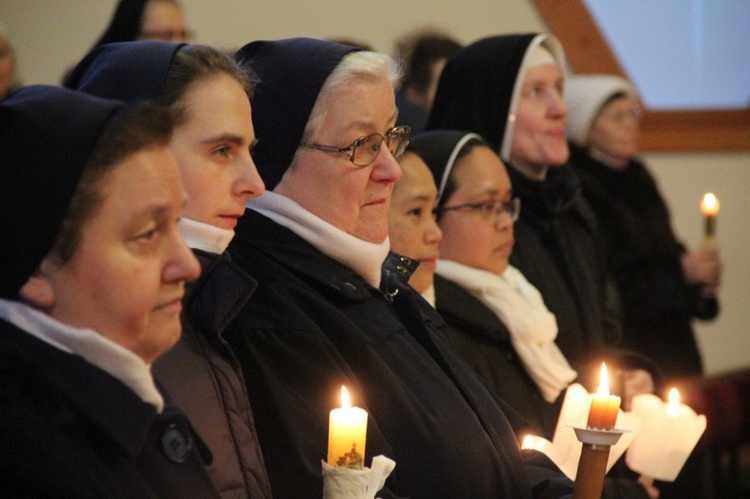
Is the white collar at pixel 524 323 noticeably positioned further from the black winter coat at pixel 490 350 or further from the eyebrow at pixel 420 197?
the eyebrow at pixel 420 197

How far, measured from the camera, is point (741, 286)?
7.88 metres

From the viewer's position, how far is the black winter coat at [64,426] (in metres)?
1.48

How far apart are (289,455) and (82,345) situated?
2.18 feet

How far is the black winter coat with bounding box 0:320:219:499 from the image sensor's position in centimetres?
148

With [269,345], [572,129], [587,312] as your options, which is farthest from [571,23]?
[269,345]

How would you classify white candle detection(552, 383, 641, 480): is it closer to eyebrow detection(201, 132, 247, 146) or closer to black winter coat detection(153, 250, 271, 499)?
black winter coat detection(153, 250, 271, 499)

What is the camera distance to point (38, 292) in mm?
1574

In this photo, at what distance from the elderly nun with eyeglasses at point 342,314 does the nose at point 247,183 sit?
196mm

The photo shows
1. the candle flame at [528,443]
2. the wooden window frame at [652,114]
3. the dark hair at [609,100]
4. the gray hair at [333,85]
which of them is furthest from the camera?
the wooden window frame at [652,114]

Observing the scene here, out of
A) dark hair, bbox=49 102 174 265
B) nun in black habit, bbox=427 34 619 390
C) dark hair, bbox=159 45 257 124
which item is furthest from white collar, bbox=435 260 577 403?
dark hair, bbox=49 102 174 265

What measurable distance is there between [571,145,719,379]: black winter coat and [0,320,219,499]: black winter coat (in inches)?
148

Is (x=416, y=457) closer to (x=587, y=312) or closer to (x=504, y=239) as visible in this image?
(x=504, y=239)

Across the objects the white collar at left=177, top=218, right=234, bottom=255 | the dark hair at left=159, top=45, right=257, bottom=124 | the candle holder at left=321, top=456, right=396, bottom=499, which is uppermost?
the dark hair at left=159, top=45, right=257, bottom=124

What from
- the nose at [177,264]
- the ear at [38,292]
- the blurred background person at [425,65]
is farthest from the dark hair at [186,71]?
the blurred background person at [425,65]
